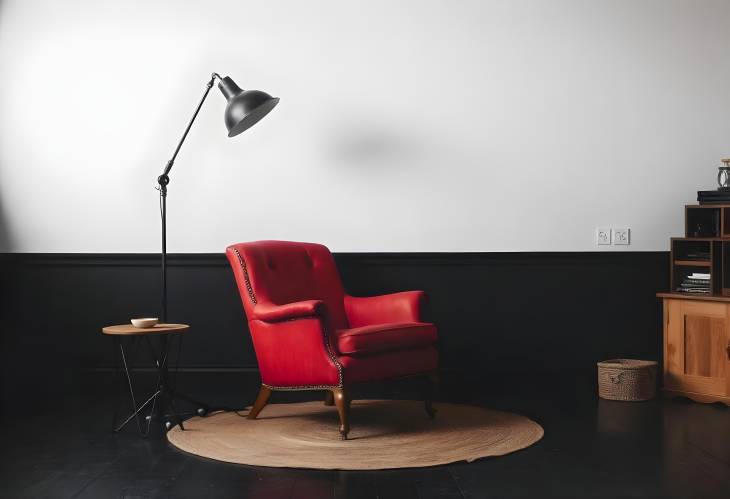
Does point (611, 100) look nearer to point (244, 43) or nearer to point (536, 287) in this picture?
point (536, 287)

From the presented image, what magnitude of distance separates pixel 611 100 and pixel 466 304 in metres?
1.49

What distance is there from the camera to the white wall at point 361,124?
4.65 metres

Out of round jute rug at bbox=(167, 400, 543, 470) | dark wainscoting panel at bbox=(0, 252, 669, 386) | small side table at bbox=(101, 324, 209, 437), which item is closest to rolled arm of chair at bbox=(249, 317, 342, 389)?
round jute rug at bbox=(167, 400, 543, 470)

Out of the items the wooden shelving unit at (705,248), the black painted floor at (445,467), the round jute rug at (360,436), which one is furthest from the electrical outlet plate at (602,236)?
the round jute rug at (360,436)

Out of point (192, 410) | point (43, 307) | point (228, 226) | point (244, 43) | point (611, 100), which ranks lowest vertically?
point (192, 410)

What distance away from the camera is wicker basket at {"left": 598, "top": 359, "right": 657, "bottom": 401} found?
4.24 m

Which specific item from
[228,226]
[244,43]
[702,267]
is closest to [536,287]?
[702,267]

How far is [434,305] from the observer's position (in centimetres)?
469

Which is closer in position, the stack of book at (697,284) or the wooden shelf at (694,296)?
the wooden shelf at (694,296)

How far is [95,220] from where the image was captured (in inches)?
184

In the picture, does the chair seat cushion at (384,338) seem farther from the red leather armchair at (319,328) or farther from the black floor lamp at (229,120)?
the black floor lamp at (229,120)

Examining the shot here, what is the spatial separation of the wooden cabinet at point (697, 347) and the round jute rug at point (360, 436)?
1.10 meters

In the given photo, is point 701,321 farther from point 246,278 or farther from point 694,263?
point 246,278

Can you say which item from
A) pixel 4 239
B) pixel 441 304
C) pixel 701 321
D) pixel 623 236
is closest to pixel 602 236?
pixel 623 236
